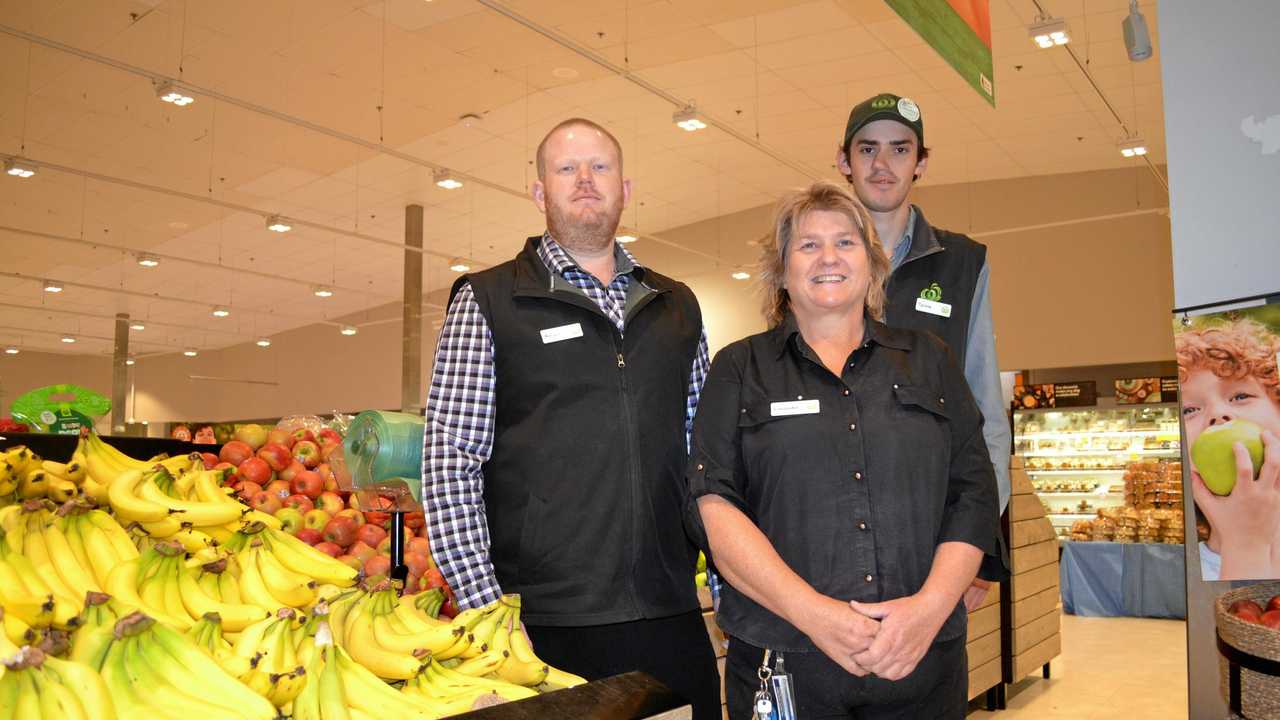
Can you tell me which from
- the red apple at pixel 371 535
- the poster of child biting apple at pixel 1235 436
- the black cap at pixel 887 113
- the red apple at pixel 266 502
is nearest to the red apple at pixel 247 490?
Result: the red apple at pixel 266 502

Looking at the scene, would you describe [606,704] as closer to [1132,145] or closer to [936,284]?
[936,284]

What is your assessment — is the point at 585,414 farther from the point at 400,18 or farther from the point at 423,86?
the point at 423,86

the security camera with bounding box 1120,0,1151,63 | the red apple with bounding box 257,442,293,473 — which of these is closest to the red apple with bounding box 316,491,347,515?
the red apple with bounding box 257,442,293,473

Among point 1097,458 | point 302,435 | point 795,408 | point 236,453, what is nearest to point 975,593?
point 795,408

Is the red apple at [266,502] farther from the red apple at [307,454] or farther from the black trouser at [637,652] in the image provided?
the black trouser at [637,652]

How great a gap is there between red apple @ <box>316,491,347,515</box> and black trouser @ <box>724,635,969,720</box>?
2.03m

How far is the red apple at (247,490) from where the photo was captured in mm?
3348

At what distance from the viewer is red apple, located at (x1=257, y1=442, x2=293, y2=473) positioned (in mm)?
3613

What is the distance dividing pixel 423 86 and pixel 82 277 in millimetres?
11473

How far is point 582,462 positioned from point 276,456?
→ 1997mm

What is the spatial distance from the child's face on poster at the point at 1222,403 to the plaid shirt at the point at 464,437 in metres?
1.39

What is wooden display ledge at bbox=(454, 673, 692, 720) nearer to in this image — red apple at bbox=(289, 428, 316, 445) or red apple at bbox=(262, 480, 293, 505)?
red apple at bbox=(262, 480, 293, 505)

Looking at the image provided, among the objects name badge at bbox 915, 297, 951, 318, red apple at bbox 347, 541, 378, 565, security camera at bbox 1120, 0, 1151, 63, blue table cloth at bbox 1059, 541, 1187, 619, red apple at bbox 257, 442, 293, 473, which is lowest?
blue table cloth at bbox 1059, 541, 1187, 619

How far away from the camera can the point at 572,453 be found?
6.78 ft
